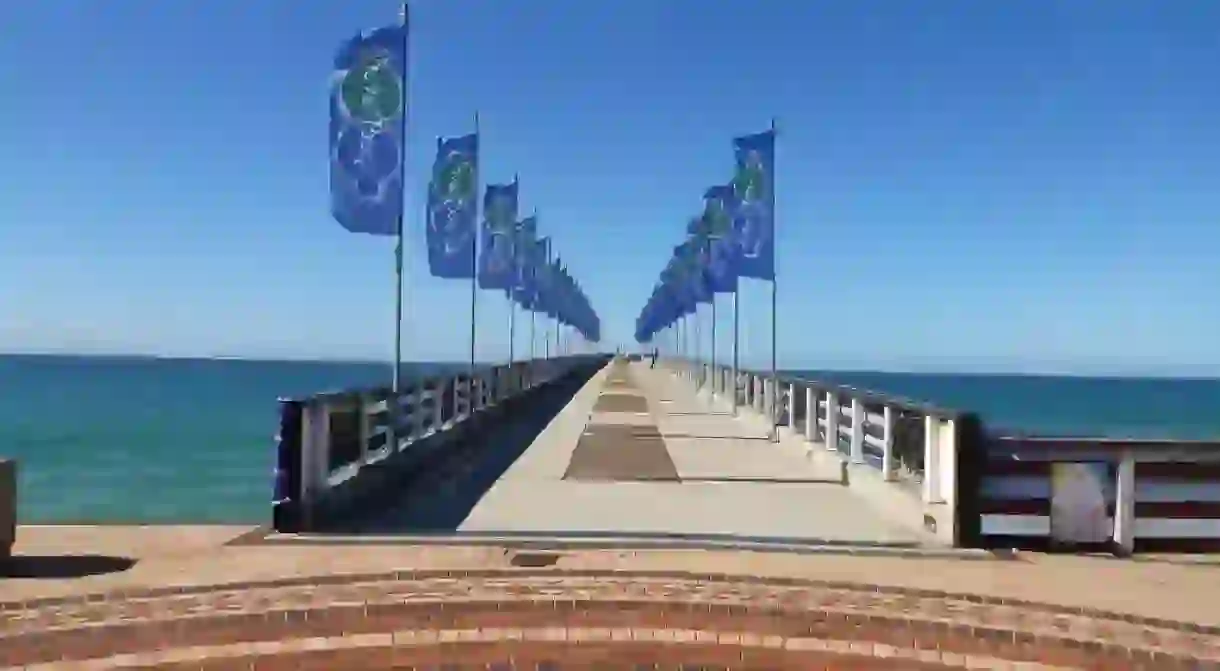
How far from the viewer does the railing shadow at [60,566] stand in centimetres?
889

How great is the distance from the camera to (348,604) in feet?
25.7

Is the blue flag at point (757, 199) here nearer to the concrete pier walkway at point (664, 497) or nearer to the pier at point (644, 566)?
the concrete pier walkway at point (664, 497)

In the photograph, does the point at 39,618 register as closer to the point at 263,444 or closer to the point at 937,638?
the point at 937,638

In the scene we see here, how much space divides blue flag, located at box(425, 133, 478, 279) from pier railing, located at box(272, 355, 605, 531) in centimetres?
228

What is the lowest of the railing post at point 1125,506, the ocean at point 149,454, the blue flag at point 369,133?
the ocean at point 149,454

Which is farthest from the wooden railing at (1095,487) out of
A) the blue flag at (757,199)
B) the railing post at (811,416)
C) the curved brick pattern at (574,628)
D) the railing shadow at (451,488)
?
the blue flag at (757,199)

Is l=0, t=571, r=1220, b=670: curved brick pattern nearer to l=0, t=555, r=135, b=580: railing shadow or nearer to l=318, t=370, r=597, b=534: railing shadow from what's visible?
l=0, t=555, r=135, b=580: railing shadow

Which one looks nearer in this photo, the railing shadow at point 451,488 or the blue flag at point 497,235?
the railing shadow at point 451,488

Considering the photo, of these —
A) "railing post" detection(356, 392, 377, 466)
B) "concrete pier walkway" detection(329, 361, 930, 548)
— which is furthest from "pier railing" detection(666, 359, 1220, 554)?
"railing post" detection(356, 392, 377, 466)

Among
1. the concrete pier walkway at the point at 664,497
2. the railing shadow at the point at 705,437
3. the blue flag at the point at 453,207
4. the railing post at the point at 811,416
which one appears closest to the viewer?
the concrete pier walkway at the point at 664,497

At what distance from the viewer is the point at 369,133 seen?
44.4 ft

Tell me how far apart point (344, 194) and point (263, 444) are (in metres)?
40.6

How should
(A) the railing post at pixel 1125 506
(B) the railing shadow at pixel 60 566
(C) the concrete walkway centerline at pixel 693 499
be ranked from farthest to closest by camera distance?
(C) the concrete walkway centerline at pixel 693 499, (A) the railing post at pixel 1125 506, (B) the railing shadow at pixel 60 566

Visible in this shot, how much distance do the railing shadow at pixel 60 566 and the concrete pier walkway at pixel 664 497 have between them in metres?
2.22
